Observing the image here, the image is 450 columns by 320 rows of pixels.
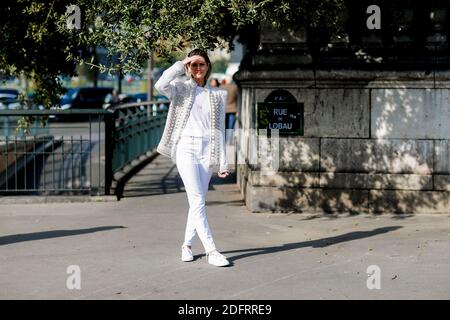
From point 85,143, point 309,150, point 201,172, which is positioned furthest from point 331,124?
point 85,143

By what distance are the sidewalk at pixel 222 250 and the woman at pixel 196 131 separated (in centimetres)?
59

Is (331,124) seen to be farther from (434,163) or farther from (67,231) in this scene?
(67,231)

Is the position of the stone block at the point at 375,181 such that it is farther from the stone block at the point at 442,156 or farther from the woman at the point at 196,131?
the woman at the point at 196,131

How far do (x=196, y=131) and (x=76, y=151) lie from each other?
5954 mm

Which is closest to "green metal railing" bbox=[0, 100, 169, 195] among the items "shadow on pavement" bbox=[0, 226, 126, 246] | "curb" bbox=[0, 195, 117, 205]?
"curb" bbox=[0, 195, 117, 205]

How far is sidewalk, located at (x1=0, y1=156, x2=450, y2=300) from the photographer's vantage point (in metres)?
7.13

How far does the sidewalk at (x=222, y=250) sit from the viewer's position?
23.4 ft

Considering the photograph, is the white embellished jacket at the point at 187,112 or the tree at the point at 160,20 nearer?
the white embellished jacket at the point at 187,112

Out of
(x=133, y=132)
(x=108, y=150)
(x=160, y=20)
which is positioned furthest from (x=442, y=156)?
(x=133, y=132)

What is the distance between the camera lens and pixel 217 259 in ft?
26.3

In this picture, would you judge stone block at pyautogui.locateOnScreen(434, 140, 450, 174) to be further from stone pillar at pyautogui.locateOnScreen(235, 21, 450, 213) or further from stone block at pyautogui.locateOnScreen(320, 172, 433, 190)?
stone block at pyautogui.locateOnScreen(320, 172, 433, 190)

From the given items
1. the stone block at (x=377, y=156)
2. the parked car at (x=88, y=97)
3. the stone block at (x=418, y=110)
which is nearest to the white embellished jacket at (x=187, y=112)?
the stone block at (x=377, y=156)

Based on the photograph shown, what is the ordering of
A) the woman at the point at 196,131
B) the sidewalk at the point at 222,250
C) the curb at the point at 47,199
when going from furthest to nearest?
1. the curb at the point at 47,199
2. the woman at the point at 196,131
3. the sidewalk at the point at 222,250

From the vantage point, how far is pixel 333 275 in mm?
7656
